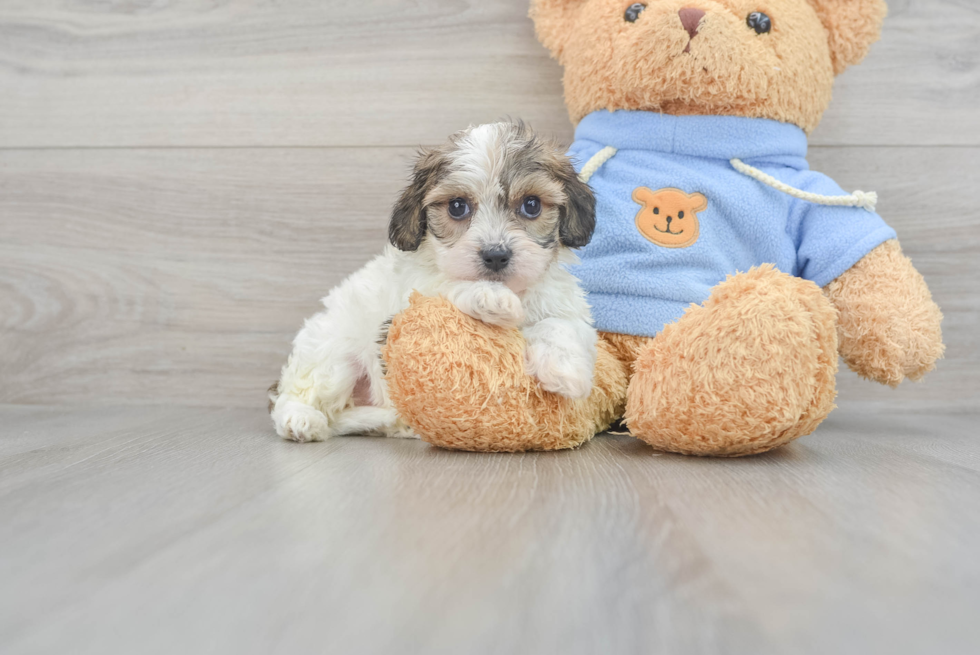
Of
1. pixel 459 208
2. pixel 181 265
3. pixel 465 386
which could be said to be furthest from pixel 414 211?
pixel 181 265

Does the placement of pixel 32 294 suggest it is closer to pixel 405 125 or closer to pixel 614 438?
pixel 405 125

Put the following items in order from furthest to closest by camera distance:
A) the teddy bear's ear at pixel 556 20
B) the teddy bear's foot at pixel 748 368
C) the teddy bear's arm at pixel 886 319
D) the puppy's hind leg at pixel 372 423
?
the teddy bear's ear at pixel 556 20, the puppy's hind leg at pixel 372 423, the teddy bear's arm at pixel 886 319, the teddy bear's foot at pixel 748 368

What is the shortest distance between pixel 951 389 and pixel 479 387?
1510 mm

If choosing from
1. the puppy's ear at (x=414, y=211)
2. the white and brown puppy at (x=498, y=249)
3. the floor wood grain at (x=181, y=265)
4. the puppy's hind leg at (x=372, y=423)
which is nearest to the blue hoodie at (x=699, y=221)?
the white and brown puppy at (x=498, y=249)

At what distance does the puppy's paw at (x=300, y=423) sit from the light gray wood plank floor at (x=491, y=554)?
0.60ft

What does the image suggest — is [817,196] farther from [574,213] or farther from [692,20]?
[574,213]

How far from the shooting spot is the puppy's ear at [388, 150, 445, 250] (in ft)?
4.62

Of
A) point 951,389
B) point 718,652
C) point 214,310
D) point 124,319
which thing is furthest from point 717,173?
point 124,319

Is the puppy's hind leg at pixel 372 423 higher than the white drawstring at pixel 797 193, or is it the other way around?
the white drawstring at pixel 797 193

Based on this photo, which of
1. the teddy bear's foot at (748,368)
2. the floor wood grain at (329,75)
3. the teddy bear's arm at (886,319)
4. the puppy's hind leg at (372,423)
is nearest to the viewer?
the teddy bear's foot at (748,368)

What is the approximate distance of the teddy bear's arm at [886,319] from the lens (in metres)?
1.50

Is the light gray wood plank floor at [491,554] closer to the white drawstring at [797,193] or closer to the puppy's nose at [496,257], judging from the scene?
the puppy's nose at [496,257]

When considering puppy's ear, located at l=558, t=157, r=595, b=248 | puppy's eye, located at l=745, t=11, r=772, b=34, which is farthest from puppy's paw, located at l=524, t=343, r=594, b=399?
puppy's eye, located at l=745, t=11, r=772, b=34

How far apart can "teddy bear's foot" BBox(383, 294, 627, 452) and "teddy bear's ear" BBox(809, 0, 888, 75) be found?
107cm
